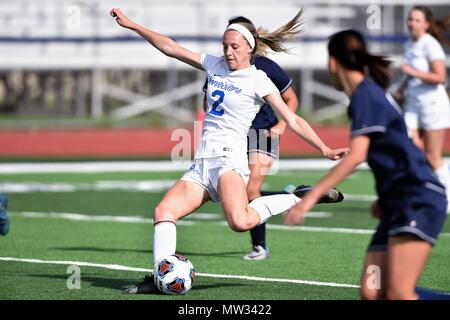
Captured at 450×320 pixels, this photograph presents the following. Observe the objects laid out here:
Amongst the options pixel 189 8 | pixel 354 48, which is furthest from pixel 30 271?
pixel 189 8

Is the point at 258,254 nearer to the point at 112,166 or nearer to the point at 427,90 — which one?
the point at 427,90

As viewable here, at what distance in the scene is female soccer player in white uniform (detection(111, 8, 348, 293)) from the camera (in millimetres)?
8836

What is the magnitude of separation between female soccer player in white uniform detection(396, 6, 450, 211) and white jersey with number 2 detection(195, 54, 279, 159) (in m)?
4.60

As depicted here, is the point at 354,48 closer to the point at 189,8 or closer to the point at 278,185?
the point at 278,185

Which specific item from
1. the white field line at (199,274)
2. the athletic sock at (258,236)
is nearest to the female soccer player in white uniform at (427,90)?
the athletic sock at (258,236)

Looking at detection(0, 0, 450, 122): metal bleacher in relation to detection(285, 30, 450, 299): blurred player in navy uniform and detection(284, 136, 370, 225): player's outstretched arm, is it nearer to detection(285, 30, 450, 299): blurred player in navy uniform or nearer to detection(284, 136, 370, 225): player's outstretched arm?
detection(285, 30, 450, 299): blurred player in navy uniform

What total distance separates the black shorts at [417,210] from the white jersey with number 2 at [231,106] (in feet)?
7.87

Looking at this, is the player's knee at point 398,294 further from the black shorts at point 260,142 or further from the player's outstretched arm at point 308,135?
the black shorts at point 260,142

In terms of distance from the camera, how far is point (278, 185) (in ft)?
63.7

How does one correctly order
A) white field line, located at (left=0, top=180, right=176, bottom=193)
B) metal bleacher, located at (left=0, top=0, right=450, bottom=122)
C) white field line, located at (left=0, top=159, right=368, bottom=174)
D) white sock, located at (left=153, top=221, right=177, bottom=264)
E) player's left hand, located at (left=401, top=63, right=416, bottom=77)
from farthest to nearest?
metal bleacher, located at (left=0, top=0, right=450, bottom=122) → white field line, located at (left=0, top=159, right=368, bottom=174) → white field line, located at (left=0, top=180, right=176, bottom=193) → player's left hand, located at (left=401, top=63, right=416, bottom=77) → white sock, located at (left=153, top=221, right=177, bottom=264)

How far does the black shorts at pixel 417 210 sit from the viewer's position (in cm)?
669

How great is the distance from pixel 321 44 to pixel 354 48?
86.5 feet

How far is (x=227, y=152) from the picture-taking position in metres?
9.01

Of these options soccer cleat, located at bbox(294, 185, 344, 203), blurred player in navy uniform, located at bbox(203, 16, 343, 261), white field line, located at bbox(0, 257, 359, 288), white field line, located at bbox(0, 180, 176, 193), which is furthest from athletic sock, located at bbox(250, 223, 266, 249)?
white field line, located at bbox(0, 180, 176, 193)
